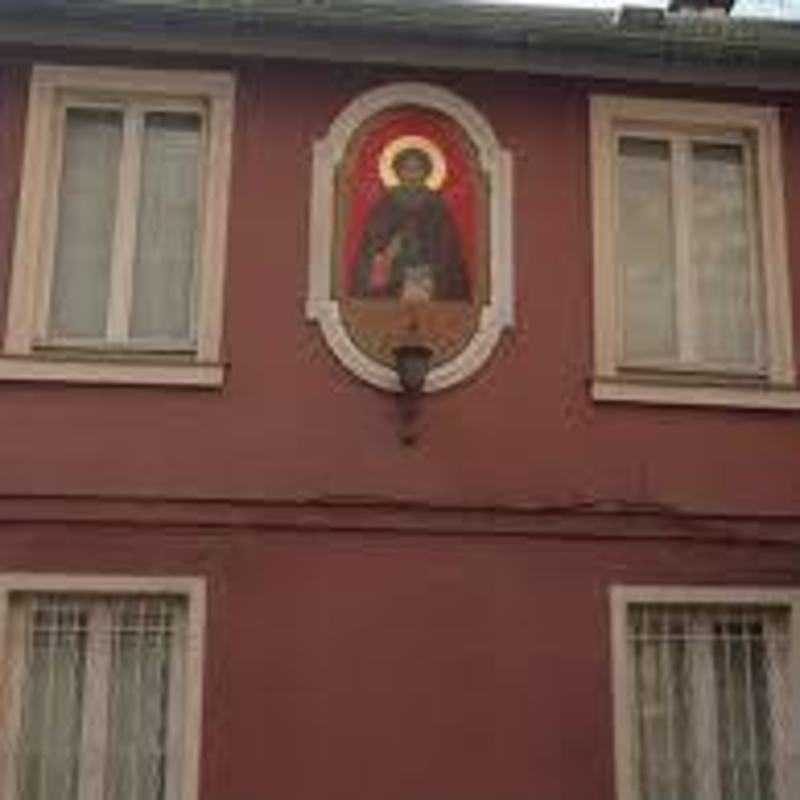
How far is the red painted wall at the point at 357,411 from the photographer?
10.8 meters

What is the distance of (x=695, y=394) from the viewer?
1128 centimetres

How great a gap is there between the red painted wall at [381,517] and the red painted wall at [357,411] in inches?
0.5

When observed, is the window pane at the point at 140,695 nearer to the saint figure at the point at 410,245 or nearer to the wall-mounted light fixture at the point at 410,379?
the wall-mounted light fixture at the point at 410,379

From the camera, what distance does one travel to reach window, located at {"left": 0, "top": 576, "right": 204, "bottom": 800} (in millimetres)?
10320

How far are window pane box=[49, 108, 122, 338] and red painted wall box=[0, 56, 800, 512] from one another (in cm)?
36

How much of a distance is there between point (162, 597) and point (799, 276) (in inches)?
174

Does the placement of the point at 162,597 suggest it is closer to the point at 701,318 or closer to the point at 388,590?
the point at 388,590

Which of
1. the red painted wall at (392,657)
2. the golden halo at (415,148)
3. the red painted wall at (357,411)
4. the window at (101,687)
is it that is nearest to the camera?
the window at (101,687)

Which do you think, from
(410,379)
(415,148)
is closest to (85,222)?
(415,148)

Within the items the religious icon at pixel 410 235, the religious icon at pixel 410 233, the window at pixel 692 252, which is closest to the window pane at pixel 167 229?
the religious icon at pixel 410 235

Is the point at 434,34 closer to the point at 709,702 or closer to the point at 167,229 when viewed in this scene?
the point at 167,229

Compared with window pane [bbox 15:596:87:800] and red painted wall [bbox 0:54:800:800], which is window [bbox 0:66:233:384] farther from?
window pane [bbox 15:596:87:800]

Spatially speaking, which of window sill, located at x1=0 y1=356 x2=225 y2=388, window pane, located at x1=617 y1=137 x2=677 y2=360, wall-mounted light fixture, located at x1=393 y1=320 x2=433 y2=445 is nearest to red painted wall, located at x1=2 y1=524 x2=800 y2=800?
wall-mounted light fixture, located at x1=393 y1=320 x2=433 y2=445

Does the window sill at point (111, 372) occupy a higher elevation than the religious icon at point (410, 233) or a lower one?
lower
